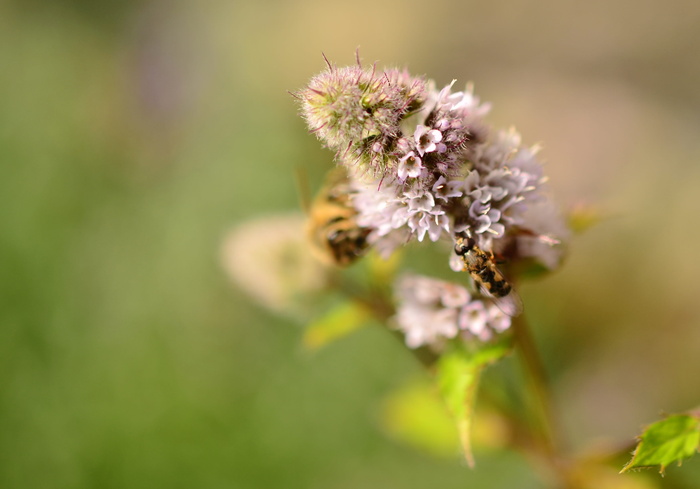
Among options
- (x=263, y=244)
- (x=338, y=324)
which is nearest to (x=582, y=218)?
(x=338, y=324)

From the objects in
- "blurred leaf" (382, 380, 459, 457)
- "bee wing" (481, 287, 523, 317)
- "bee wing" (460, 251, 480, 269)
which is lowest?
"bee wing" (481, 287, 523, 317)

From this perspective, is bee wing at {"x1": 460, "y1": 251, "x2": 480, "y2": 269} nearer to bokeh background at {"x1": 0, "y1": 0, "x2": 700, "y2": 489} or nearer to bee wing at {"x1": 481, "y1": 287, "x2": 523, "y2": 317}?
bee wing at {"x1": 481, "y1": 287, "x2": 523, "y2": 317}

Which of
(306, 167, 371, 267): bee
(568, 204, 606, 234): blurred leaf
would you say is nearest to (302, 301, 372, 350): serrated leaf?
(306, 167, 371, 267): bee

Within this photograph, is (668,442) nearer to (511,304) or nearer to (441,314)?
(511,304)

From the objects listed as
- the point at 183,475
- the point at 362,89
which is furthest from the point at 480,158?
the point at 183,475

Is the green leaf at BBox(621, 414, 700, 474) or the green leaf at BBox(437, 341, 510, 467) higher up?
the green leaf at BBox(437, 341, 510, 467)

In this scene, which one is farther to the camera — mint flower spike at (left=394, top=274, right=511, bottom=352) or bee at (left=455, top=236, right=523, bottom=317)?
mint flower spike at (left=394, top=274, right=511, bottom=352)

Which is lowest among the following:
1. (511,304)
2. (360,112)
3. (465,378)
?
(465,378)
